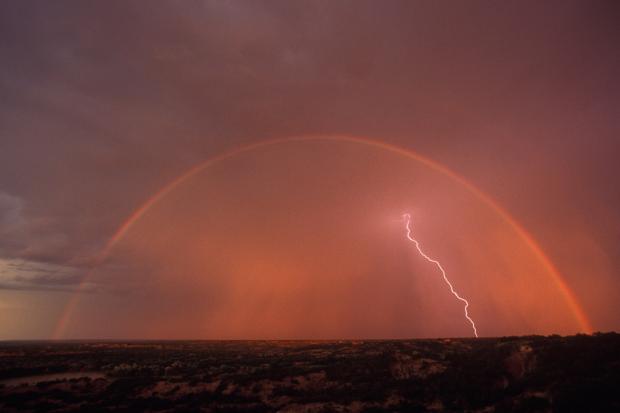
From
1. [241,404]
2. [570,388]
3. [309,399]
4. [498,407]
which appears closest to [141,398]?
[241,404]

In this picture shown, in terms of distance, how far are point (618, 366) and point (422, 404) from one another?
16.6 metres

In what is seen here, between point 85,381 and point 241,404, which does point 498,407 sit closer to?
point 241,404

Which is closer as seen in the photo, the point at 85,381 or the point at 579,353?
the point at 579,353

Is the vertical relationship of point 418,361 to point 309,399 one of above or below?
above

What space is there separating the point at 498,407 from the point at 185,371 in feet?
171

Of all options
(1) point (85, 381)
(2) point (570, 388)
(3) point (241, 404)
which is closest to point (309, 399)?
(3) point (241, 404)

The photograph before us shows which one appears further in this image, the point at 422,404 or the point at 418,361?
the point at 418,361

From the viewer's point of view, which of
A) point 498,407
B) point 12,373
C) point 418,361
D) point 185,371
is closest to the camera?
point 498,407

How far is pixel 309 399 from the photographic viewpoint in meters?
42.2

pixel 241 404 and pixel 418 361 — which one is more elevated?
pixel 418 361

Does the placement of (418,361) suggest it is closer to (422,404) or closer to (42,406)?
(422,404)

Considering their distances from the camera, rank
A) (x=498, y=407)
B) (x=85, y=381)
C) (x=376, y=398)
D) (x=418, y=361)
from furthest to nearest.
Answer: (x=85, y=381) < (x=418, y=361) < (x=376, y=398) < (x=498, y=407)

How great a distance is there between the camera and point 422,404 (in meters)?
36.3

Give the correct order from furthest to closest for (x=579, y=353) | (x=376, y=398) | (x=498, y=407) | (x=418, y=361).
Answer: (x=418, y=361) < (x=376, y=398) < (x=579, y=353) < (x=498, y=407)
